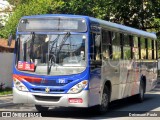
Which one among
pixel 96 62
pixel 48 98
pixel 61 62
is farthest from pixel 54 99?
pixel 96 62

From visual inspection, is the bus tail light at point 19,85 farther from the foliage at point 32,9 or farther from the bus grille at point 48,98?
the foliage at point 32,9

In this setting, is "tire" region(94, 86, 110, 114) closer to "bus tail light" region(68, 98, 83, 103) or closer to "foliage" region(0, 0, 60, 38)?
"bus tail light" region(68, 98, 83, 103)

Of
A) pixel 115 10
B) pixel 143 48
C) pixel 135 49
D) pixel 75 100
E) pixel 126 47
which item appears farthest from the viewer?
pixel 115 10

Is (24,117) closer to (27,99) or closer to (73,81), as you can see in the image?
(27,99)

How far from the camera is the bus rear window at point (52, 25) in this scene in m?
12.9

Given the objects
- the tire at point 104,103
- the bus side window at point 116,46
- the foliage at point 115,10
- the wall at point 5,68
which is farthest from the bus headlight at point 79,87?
the foliage at point 115,10

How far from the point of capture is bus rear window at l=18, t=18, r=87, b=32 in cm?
1290

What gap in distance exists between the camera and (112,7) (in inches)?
1416

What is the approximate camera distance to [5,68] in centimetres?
2380

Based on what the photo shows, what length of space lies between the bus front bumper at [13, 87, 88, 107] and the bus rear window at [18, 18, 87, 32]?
6.03ft

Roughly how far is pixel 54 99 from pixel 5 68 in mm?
11673

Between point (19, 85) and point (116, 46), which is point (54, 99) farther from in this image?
point (116, 46)

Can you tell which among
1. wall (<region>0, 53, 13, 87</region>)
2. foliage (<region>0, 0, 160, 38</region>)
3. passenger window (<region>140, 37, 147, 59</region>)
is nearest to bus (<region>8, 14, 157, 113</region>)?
passenger window (<region>140, 37, 147, 59</region>)

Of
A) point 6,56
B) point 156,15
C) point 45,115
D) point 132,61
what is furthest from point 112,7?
point 45,115
